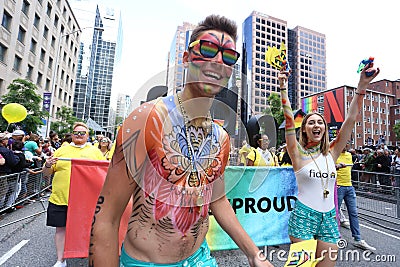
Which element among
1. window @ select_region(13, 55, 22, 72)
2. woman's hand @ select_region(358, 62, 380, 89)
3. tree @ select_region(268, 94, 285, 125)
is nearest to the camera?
tree @ select_region(268, 94, 285, 125)

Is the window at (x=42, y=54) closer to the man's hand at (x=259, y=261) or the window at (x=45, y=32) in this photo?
the window at (x=45, y=32)

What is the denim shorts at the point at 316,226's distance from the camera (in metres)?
2.20

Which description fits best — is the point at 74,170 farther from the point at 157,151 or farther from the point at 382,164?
the point at 382,164

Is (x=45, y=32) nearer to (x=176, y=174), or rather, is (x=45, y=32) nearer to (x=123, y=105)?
(x=123, y=105)

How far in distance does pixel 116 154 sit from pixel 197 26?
0.68 meters

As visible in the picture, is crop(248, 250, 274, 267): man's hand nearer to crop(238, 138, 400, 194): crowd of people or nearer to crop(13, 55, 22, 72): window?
crop(238, 138, 400, 194): crowd of people

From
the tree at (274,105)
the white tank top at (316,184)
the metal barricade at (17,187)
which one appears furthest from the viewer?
the metal barricade at (17,187)

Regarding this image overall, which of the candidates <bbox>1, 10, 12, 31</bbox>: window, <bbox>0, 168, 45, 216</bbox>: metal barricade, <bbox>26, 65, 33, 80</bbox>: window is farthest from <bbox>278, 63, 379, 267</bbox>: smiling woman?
<bbox>26, 65, 33, 80</bbox>: window

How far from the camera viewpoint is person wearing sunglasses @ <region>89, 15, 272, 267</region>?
2.90ft

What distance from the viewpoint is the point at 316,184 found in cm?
232

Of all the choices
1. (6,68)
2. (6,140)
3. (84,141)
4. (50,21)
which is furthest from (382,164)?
(50,21)

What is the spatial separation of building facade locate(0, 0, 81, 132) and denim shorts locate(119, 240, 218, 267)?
15.9 metres

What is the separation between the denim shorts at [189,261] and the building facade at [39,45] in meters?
15.9

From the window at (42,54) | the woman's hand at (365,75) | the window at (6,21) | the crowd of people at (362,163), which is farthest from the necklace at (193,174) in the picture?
the window at (42,54)
